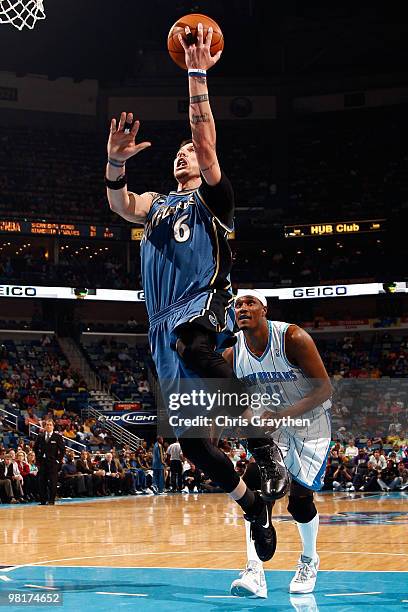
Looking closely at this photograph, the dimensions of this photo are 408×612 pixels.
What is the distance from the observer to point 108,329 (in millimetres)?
34844

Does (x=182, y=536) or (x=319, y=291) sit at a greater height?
(x=319, y=291)

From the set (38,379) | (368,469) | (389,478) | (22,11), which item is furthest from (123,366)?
(22,11)

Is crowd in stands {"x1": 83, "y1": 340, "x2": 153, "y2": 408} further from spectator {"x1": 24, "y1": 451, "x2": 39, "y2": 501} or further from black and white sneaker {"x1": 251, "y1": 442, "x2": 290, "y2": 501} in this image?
black and white sneaker {"x1": 251, "y1": 442, "x2": 290, "y2": 501}

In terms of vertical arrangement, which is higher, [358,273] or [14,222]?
[14,222]

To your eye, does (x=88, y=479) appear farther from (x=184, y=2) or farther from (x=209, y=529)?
(x=184, y=2)

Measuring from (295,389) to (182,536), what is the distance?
4763mm

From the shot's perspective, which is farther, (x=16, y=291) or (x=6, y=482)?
(x=16, y=291)

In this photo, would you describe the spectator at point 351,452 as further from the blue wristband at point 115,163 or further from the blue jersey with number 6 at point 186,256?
the blue wristband at point 115,163

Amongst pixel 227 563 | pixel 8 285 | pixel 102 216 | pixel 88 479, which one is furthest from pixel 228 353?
pixel 102 216

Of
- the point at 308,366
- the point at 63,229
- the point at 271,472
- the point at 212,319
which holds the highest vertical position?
the point at 63,229

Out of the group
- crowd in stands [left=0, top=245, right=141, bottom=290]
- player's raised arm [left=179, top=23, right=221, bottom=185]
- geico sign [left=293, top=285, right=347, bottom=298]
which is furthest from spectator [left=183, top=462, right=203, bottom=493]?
player's raised arm [left=179, top=23, right=221, bottom=185]

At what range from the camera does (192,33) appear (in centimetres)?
461

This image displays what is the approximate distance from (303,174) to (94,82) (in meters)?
10.2
